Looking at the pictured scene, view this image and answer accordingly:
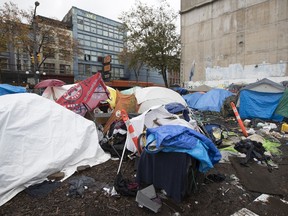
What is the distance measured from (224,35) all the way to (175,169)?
19081 millimetres

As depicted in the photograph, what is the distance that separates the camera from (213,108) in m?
11.4

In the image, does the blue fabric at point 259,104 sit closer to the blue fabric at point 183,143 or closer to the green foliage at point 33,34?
the blue fabric at point 183,143

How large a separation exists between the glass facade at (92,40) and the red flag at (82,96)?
27.5m

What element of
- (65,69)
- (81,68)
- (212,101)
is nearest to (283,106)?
(212,101)

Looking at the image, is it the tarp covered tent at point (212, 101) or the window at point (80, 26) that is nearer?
the tarp covered tent at point (212, 101)

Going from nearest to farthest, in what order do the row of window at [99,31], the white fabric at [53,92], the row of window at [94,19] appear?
the white fabric at [53,92] → the row of window at [94,19] → the row of window at [99,31]

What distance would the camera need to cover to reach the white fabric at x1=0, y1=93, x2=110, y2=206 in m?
3.08

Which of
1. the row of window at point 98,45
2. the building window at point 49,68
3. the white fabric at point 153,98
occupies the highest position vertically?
the row of window at point 98,45

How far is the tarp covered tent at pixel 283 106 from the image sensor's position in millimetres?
8616

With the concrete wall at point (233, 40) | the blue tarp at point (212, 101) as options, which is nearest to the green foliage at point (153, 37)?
the concrete wall at point (233, 40)

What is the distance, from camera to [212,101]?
1169 cm

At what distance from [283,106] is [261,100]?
38.4 inches

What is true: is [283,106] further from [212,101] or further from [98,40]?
[98,40]

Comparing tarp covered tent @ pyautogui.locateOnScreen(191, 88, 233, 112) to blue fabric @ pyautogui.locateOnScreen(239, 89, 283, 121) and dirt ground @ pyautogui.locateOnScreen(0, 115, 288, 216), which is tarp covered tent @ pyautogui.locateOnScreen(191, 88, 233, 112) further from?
dirt ground @ pyautogui.locateOnScreen(0, 115, 288, 216)
